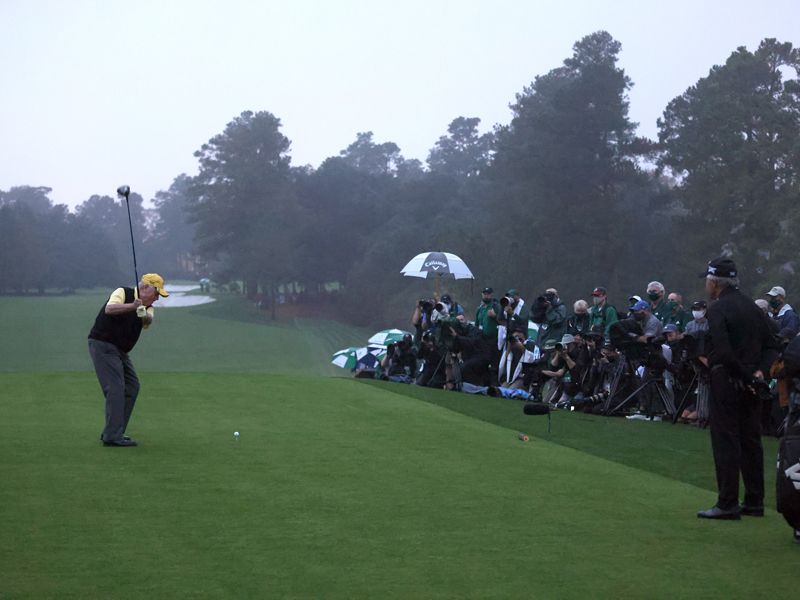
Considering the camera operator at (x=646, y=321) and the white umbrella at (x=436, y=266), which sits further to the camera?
the white umbrella at (x=436, y=266)

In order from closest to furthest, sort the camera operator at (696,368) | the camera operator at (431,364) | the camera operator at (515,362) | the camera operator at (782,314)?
the camera operator at (696,368), the camera operator at (782,314), the camera operator at (515,362), the camera operator at (431,364)

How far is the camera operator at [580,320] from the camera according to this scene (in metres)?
19.0

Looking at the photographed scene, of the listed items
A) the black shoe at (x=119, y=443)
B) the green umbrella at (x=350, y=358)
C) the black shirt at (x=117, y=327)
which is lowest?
the green umbrella at (x=350, y=358)

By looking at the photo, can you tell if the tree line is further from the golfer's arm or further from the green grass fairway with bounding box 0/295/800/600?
the golfer's arm

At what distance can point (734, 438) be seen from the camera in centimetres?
855

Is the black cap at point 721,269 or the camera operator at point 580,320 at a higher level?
the black cap at point 721,269

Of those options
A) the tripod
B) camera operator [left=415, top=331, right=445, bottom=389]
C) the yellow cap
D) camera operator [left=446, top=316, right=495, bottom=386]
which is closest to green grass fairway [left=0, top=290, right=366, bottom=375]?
camera operator [left=415, top=331, right=445, bottom=389]

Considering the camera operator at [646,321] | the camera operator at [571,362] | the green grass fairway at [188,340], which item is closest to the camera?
the camera operator at [646,321]

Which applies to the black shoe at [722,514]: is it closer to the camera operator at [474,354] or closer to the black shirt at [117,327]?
the black shirt at [117,327]

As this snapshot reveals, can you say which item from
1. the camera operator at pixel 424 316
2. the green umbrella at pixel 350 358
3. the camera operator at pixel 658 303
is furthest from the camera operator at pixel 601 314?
the green umbrella at pixel 350 358

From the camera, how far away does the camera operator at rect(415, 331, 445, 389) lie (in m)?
21.8

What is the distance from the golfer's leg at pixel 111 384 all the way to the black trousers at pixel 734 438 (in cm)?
609

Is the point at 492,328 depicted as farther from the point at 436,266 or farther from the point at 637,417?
the point at 637,417

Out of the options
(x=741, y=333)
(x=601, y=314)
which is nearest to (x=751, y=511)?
(x=741, y=333)
